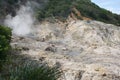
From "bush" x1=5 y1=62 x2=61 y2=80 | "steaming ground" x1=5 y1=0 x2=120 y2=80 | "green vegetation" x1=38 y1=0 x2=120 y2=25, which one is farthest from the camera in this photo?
"green vegetation" x1=38 y1=0 x2=120 y2=25

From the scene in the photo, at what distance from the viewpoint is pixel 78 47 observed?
2056 inches

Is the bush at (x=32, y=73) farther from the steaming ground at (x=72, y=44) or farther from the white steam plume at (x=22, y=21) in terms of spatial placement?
the white steam plume at (x=22, y=21)

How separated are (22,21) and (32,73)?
3600cm

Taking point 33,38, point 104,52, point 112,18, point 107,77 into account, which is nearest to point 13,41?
point 33,38

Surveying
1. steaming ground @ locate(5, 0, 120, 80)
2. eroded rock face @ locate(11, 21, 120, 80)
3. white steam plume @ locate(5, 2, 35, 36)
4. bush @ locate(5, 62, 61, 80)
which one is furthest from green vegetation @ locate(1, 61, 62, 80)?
white steam plume @ locate(5, 2, 35, 36)

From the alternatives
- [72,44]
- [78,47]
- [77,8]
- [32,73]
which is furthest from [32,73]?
[77,8]

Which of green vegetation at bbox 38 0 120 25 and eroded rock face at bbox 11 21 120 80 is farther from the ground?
green vegetation at bbox 38 0 120 25

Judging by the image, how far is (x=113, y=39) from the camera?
2258 inches

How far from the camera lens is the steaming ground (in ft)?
140

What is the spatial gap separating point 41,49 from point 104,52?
784cm

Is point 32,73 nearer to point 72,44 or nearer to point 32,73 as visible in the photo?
point 32,73

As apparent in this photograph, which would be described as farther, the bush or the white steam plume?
the white steam plume

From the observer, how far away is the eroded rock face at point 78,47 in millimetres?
42500

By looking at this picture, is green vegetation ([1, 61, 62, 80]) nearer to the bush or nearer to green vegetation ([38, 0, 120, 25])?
the bush
